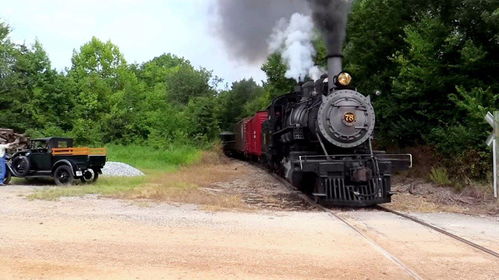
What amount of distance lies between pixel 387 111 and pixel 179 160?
1310cm

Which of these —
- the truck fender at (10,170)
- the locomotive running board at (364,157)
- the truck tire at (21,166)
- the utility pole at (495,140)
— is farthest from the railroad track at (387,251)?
the truck fender at (10,170)

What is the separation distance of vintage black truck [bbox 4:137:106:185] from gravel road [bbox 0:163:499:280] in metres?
5.67

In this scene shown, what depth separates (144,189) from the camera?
14742 mm

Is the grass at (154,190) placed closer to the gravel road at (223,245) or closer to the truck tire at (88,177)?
the truck tire at (88,177)

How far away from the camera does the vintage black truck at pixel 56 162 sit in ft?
54.5

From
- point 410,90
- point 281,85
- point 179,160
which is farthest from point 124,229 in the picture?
point 281,85

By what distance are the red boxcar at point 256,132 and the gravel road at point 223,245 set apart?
1037cm

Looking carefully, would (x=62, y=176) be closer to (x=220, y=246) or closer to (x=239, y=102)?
(x=220, y=246)

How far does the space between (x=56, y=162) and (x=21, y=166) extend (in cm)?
126

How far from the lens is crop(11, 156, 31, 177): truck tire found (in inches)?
664

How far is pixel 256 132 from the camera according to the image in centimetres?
2245

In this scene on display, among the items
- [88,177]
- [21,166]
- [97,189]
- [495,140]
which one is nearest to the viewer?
[495,140]

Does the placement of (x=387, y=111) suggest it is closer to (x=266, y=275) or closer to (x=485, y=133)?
(x=485, y=133)

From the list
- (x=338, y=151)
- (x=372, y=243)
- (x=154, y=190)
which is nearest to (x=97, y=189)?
(x=154, y=190)
